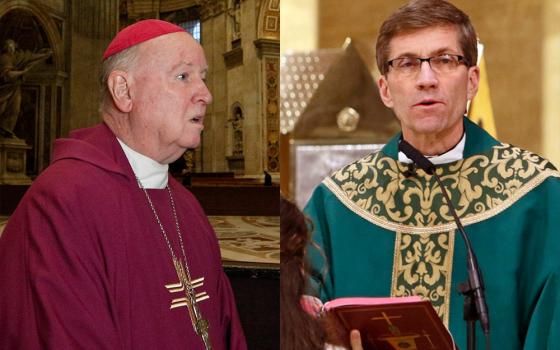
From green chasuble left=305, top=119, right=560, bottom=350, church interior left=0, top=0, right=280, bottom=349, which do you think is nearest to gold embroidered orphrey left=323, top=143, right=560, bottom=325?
green chasuble left=305, top=119, right=560, bottom=350

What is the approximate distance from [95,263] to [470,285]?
0.92 m

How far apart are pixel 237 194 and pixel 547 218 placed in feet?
3.17

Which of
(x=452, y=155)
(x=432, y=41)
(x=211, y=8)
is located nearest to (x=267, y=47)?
(x=211, y=8)

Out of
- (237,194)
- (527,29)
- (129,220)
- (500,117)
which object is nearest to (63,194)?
(129,220)

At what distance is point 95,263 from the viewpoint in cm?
157

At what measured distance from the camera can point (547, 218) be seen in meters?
1.58

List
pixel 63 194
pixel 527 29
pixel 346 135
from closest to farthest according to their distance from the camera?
pixel 63 194
pixel 527 29
pixel 346 135

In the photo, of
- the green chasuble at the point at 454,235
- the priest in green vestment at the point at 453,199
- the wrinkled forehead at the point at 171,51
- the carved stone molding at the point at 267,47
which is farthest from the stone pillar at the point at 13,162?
the priest in green vestment at the point at 453,199

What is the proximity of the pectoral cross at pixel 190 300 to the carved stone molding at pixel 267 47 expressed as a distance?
2.45 feet

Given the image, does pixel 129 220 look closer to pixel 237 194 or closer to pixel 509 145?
pixel 237 194

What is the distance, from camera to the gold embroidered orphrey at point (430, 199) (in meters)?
1.63

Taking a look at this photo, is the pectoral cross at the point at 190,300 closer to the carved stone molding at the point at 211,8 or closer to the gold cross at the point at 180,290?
the gold cross at the point at 180,290

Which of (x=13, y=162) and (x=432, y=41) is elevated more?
(x=432, y=41)

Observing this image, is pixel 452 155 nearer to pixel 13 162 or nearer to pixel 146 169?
pixel 146 169
